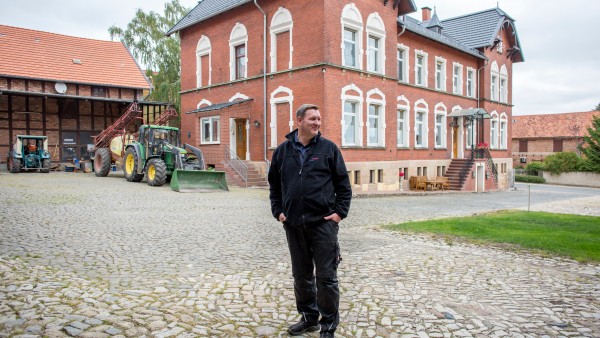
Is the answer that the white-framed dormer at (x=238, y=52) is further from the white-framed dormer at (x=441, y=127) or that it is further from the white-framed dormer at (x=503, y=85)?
the white-framed dormer at (x=503, y=85)

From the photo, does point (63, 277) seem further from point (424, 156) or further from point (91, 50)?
point (91, 50)

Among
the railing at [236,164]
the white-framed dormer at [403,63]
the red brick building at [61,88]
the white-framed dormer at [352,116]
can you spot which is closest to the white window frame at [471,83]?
the white-framed dormer at [403,63]

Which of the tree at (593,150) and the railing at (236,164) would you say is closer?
the railing at (236,164)

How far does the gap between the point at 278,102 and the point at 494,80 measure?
813 inches

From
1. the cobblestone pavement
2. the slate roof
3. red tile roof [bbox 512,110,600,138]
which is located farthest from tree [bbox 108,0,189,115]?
red tile roof [bbox 512,110,600,138]

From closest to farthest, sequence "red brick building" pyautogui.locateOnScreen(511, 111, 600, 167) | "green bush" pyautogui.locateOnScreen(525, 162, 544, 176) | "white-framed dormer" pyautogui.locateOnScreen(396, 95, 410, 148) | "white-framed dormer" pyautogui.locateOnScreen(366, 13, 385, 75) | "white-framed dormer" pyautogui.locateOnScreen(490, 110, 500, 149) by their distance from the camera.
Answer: "white-framed dormer" pyautogui.locateOnScreen(366, 13, 385, 75), "white-framed dormer" pyautogui.locateOnScreen(396, 95, 410, 148), "white-framed dormer" pyautogui.locateOnScreen(490, 110, 500, 149), "green bush" pyautogui.locateOnScreen(525, 162, 544, 176), "red brick building" pyautogui.locateOnScreen(511, 111, 600, 167)

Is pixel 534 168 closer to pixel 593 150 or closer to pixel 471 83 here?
pixel 593 150

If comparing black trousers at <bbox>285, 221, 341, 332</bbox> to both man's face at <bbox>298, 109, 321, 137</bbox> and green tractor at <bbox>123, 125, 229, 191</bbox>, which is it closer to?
man's face at <bbox>298, 109, 321, 137</bbox>

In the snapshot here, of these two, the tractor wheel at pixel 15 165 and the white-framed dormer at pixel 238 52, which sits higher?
the white-framed dormer at pixel 238 52

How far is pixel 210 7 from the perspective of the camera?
26484 mm

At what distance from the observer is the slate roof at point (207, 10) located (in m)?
24.1

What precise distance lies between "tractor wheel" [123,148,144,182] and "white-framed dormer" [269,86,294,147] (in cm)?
625

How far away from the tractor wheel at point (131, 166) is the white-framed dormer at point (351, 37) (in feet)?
33.3

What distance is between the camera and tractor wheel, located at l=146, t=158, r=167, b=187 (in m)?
17.9
